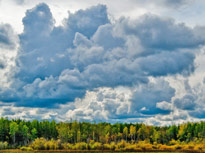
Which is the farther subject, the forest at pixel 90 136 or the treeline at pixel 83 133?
the treeline at pixel 83 133

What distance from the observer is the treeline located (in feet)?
452

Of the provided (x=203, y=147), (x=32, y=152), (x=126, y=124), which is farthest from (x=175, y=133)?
(x=32, y=152)

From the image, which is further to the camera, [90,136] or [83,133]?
[90,136]

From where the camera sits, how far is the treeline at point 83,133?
452 ft

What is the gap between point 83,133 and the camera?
485 ft

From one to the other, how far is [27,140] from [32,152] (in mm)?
37390

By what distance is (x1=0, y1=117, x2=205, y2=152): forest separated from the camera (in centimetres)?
12556

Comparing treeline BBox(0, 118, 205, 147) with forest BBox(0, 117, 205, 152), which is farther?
treeline BBox(0, 118, 205, 147)

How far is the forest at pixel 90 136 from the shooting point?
4943 inches

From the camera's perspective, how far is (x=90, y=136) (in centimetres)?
15625

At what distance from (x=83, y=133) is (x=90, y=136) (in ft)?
31.1

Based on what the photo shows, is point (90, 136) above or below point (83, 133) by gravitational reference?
below

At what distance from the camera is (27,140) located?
14138cm

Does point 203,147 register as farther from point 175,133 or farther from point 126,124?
point 126,124
